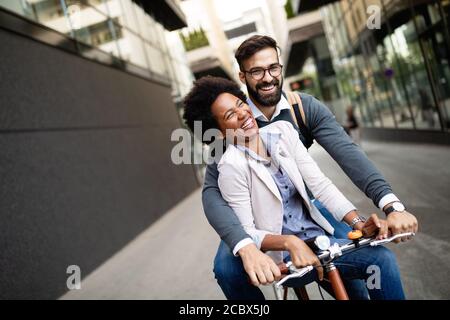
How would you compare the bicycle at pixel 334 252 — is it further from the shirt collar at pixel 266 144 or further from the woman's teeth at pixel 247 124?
the woman's teeth at pixel 247 124

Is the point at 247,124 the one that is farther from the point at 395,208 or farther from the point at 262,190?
the point at 395,208

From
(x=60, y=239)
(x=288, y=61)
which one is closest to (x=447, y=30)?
(x=60, y=239)

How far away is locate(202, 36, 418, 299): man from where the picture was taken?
1730 millimetres

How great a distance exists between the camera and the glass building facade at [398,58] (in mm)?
9242

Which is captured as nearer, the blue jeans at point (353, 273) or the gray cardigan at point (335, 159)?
the blue jeans at point (353, 273)

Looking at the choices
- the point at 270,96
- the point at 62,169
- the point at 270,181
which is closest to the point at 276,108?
the point at 270,96

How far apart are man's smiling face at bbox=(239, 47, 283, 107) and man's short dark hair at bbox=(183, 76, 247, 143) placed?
95 millimetres

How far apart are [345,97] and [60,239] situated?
60.4 feet

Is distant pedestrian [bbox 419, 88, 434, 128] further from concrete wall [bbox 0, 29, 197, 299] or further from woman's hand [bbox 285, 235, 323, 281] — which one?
woman's hand [bbox 285, 235, 323, 281]

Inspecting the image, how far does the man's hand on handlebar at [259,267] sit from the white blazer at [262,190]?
0.63 feet

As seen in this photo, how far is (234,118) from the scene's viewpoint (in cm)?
203

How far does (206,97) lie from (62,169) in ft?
18.4

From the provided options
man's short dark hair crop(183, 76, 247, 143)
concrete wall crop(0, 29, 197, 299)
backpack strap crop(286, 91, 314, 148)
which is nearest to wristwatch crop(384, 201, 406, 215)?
backpack strap crop(286, 91, 314, 148)

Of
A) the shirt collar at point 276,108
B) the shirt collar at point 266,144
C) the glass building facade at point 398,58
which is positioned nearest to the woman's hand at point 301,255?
the shirt collar at point 266,144
